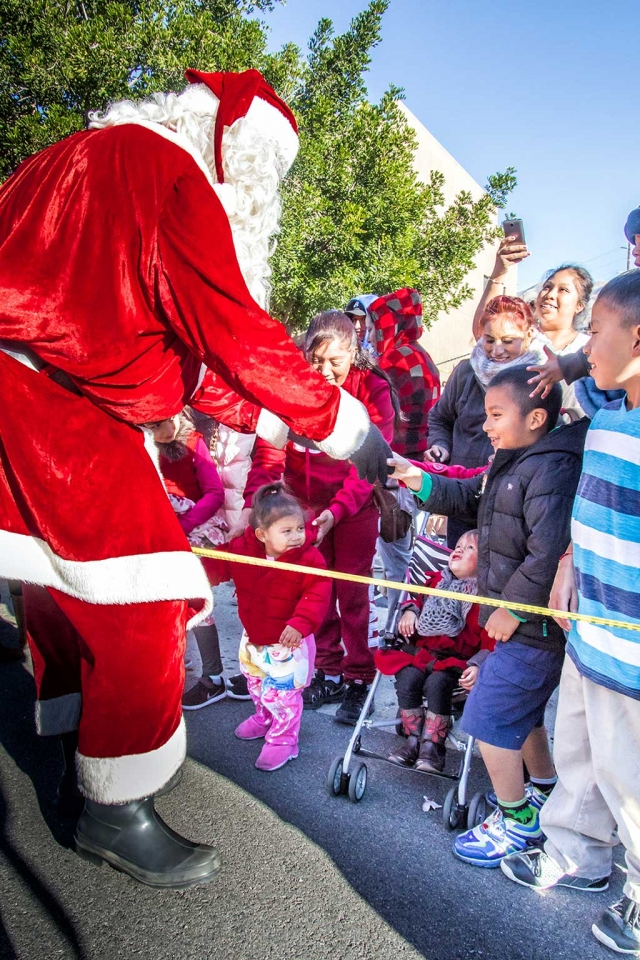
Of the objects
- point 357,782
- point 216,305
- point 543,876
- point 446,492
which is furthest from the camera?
point 446,492

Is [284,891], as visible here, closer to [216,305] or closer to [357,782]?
[357,782]

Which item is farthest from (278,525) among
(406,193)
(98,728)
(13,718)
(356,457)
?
(406,193)

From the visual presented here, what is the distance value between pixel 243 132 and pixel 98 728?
1.80 m

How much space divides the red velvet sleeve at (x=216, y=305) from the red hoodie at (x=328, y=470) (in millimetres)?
1509

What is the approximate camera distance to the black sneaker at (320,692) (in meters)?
3.49

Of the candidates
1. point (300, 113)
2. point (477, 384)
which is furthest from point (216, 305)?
point (300, 113)

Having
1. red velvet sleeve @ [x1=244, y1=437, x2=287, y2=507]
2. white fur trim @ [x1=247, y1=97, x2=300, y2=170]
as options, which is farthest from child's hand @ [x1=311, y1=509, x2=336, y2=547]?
white fur trim @ [x1=247, y1=97, x2=300, y2=170]

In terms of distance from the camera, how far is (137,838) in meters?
2.02

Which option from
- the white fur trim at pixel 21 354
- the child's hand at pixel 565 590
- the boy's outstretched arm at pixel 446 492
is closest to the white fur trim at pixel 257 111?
the white fur trim at pixel 21 354

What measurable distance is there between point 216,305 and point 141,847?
158 centimetres

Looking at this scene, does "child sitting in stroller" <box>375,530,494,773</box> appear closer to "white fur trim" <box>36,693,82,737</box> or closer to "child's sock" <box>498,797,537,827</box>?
"child's sock" <box>498,797,537,827</box>

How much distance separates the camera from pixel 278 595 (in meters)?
3.09

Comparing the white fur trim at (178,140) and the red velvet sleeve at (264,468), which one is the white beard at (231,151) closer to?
the white fur trim at (178,140)

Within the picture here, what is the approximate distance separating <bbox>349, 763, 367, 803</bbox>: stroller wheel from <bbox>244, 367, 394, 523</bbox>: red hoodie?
120cm
